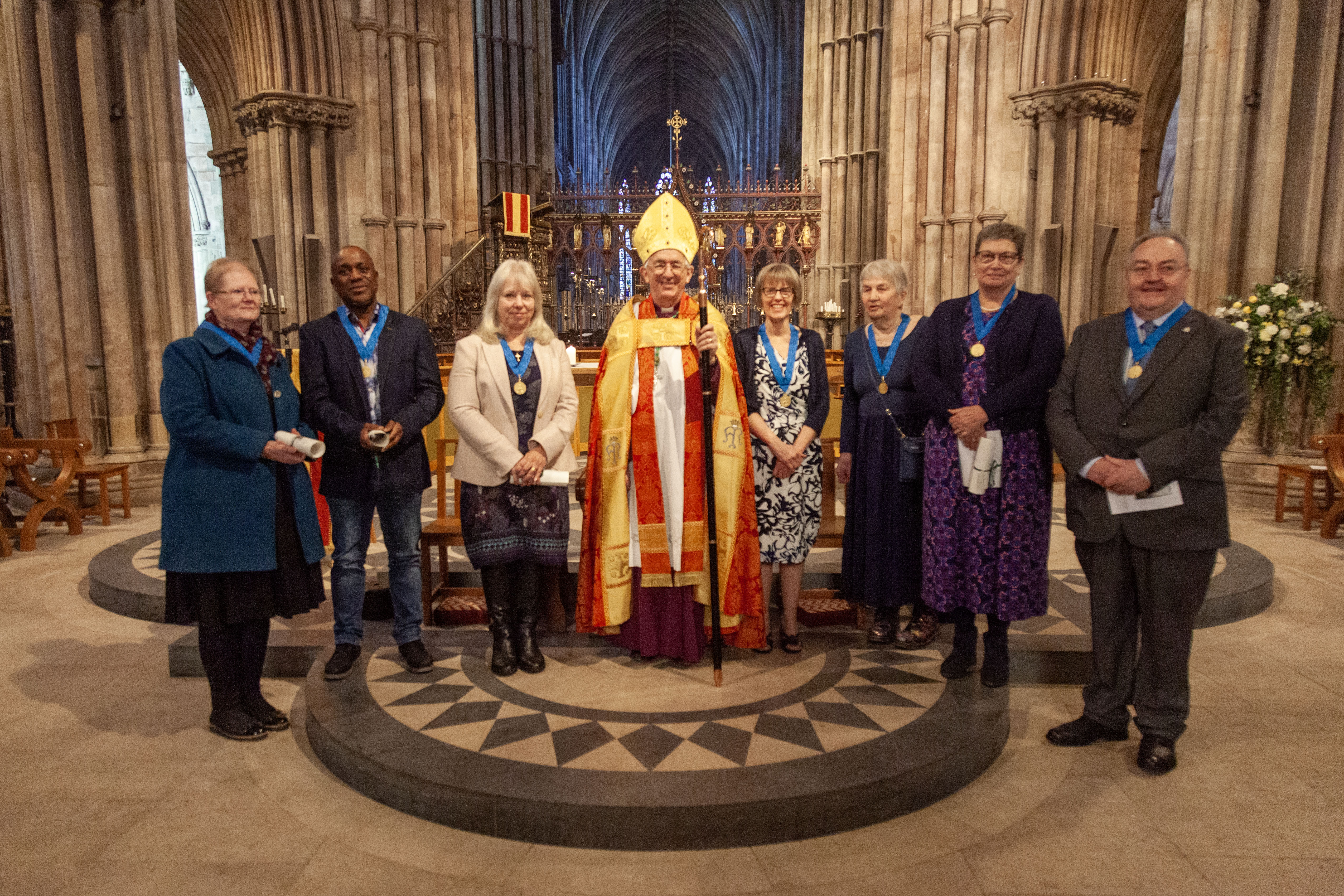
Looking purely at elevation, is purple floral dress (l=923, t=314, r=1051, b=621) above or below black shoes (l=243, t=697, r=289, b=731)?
above

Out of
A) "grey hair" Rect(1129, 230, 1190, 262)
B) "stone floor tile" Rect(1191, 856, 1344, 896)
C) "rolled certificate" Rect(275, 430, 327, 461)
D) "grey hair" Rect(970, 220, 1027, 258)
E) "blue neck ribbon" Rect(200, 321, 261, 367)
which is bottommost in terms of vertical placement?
"stone floor tile" Rect(1191, 856, 1344, 896)

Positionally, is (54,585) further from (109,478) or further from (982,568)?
(982,568)

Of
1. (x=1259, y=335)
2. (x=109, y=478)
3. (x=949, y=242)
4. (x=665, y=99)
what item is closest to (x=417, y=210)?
(x=109, y=478)

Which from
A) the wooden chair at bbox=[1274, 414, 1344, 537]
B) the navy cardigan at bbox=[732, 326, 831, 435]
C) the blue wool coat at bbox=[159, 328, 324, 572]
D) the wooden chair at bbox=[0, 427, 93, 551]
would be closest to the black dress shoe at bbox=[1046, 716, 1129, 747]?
the navy cardigan at bbox=[732, 326, 831, 435]

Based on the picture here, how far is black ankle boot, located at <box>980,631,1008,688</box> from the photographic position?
329cm

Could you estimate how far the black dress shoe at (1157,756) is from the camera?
2881 mm

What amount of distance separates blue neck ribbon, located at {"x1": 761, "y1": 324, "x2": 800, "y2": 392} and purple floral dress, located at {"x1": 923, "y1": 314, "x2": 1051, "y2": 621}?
23.9 inches

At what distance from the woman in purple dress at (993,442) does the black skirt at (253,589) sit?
90.3 inches

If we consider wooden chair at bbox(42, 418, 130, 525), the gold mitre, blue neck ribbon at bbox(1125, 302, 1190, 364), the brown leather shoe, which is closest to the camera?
blue neck ribbon at bbox(1125, 302, 1190, 364)

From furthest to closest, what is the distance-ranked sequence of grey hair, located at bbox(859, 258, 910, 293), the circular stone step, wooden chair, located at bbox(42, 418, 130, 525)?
wooden chair, located at bbox(42, 418, 130, 525)
grey hair, located at bbox(859, 258, 910, 293)
the circular stone step

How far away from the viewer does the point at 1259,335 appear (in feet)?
22.8

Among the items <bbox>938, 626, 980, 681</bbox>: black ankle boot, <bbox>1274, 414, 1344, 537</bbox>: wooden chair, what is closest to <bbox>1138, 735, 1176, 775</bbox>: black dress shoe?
<bbox>938, 626, 980, 681</bbox>: black ankle boot

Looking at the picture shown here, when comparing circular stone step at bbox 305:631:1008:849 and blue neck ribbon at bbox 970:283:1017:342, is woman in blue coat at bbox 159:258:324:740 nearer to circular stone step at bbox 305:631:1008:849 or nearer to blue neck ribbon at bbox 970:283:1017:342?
circular stone step at bbox 305:631:1008:849

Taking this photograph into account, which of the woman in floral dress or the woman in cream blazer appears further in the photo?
the woman in floral dress
